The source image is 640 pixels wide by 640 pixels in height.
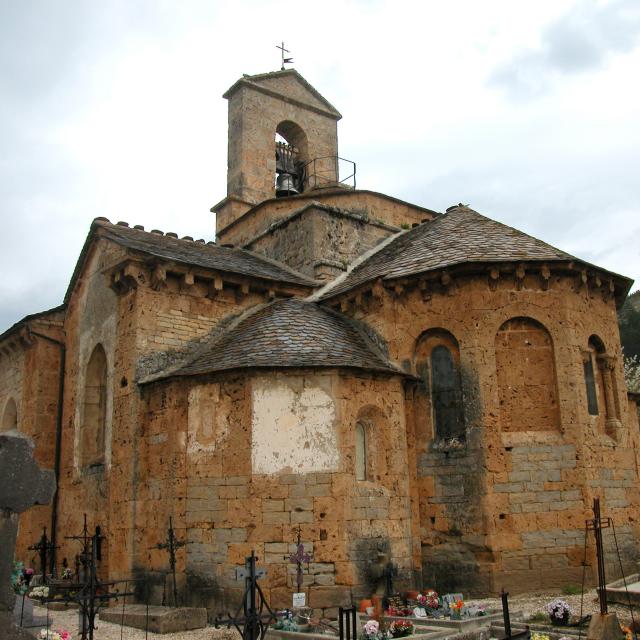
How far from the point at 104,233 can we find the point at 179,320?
282 cm

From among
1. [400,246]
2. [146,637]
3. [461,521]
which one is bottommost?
[146,637]

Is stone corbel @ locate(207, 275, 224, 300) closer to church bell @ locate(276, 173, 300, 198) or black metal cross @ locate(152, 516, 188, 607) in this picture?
black metal cross @ locate(152, 516, 188, 607)

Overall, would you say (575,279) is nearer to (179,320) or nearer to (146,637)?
(179,320)

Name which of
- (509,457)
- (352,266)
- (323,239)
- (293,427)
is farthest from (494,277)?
(323,239)

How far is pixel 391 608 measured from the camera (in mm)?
10125

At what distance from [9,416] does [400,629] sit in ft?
42.8

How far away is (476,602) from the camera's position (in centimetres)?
1076

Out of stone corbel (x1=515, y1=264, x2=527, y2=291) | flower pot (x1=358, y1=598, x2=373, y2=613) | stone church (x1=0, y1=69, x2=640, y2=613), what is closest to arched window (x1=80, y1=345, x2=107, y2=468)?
stone church (x1=0, y1=69, x2=640, y2=613)

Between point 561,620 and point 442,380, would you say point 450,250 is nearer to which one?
point 442,380

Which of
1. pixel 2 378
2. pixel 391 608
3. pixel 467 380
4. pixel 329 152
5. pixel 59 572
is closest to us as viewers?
pixel 391 608

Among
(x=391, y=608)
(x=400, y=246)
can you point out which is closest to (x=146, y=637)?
(x=391, y=608)

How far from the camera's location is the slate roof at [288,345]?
1153 centimetres

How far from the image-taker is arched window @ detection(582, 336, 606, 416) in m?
12.6

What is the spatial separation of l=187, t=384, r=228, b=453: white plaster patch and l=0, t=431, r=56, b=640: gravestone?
545 centimetres
